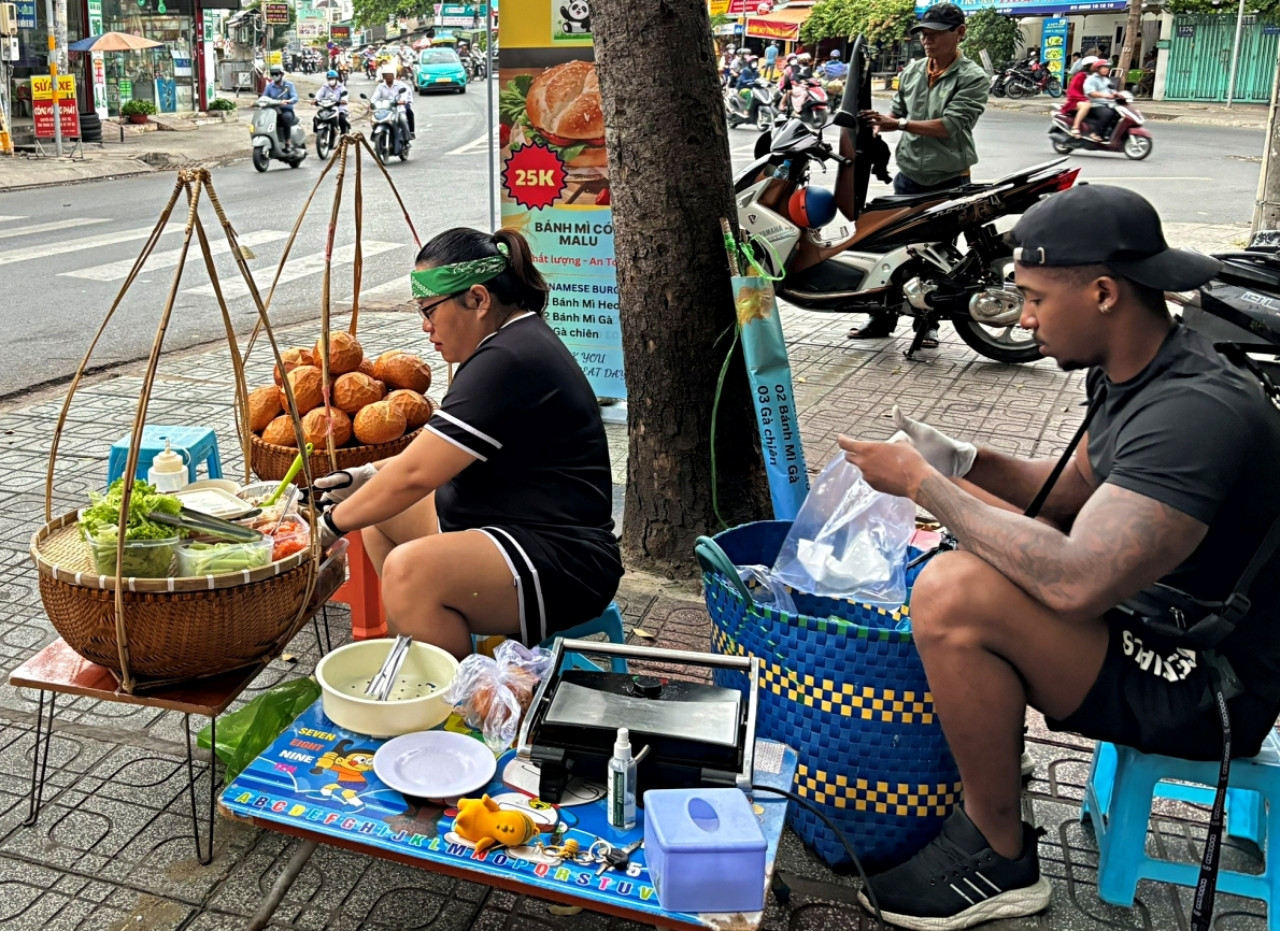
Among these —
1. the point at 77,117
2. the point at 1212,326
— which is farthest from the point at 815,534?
the point at 77,117

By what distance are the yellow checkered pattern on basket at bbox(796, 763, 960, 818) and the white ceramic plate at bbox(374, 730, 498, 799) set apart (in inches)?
27.2

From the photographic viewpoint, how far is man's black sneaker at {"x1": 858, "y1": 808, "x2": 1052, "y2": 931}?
7.58ft

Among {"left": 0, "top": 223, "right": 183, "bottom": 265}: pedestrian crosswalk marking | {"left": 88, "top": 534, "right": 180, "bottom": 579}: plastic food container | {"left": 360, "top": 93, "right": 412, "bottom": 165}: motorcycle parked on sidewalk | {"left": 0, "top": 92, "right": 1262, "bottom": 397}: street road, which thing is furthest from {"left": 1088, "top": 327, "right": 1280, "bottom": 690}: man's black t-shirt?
{"left": 360, "top": 93, "right": 412, "bottom": 165}: motorcycle parked on sidewalk

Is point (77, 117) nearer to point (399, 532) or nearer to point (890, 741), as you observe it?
point (399, 532)

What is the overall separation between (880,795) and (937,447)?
0.75 m

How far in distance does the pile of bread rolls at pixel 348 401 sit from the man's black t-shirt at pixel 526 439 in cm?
62

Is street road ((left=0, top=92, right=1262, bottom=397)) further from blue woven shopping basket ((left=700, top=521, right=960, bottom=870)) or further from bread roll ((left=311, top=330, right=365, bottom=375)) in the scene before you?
blue woven shopping basket ((left=700, top=521, right=960, bottom=870))

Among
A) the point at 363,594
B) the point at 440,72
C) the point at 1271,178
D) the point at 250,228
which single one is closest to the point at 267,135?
the point at 250,228

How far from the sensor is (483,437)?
2.70 metres

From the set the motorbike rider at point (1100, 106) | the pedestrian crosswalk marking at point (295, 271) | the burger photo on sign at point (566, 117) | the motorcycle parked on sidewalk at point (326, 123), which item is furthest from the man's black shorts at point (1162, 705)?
the motorbike rider at point (1100, 106)

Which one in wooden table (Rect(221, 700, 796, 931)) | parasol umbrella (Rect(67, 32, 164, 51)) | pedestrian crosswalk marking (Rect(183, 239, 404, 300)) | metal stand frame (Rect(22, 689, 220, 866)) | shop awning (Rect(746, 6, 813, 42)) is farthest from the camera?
shop awning (Rect(746, 6, 813, 42))

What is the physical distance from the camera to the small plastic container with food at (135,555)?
2.36 metres

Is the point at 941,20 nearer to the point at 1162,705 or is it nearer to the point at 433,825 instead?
the point at 1162,705

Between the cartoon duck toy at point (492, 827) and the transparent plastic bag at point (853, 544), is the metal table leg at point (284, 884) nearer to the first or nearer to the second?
the cartoon duck toy at point (492, 827)
